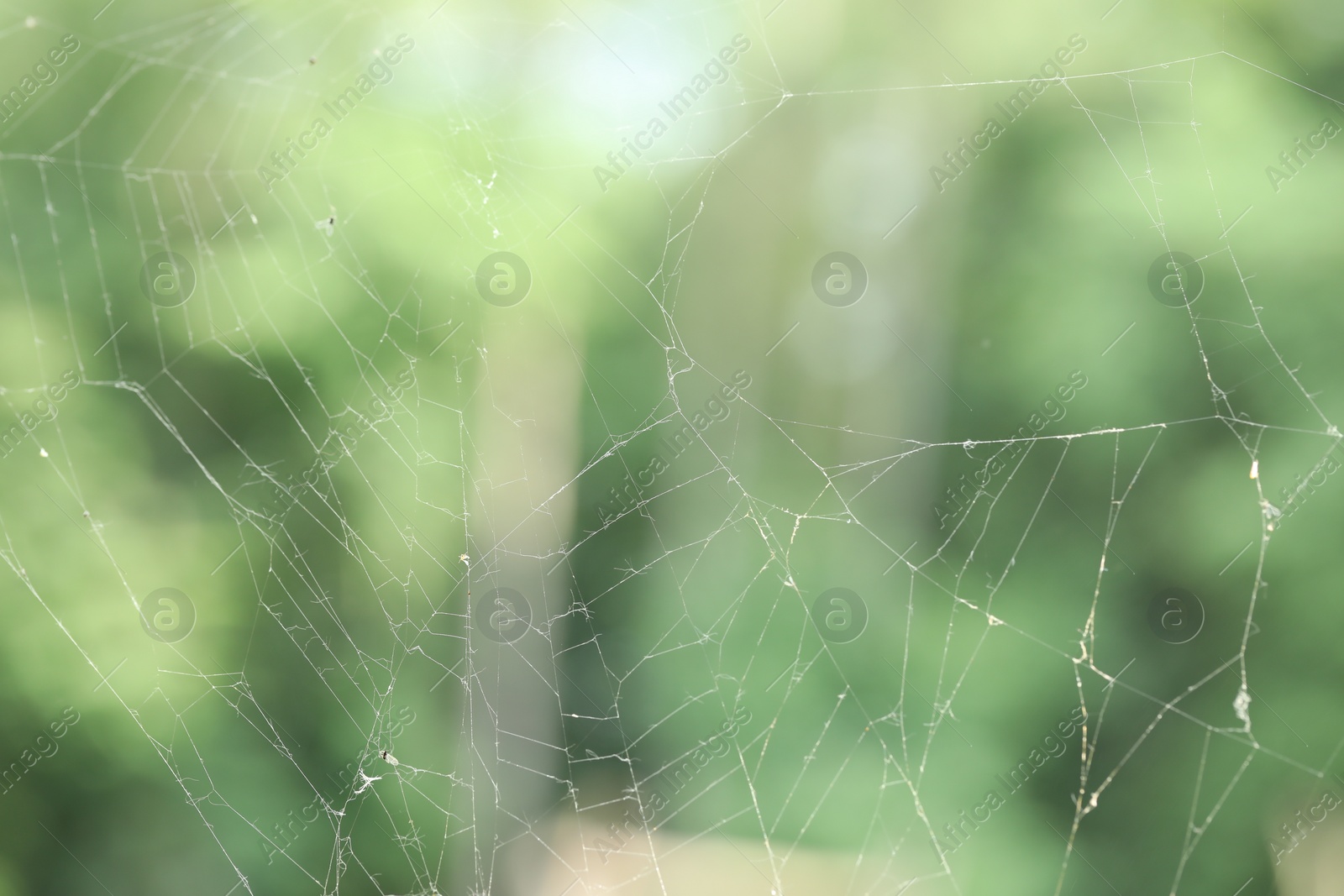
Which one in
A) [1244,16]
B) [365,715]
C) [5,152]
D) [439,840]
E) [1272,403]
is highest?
[5,152]

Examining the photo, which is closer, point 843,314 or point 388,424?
point 388,424

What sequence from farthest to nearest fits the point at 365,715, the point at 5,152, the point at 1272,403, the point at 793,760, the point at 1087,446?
1. the point at 793,760
2. the point at 1087,446
3. the point at 365,715
4. the point at 1272,403
5. the point at 5,152

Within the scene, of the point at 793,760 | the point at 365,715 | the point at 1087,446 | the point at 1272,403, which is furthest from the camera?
the point at 793,760

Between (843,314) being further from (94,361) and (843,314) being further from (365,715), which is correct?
(94,361)

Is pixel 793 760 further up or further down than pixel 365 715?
further down

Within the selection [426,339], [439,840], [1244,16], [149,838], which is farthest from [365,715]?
[1244,16]

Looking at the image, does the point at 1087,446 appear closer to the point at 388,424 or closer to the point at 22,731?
the point at 388,424
